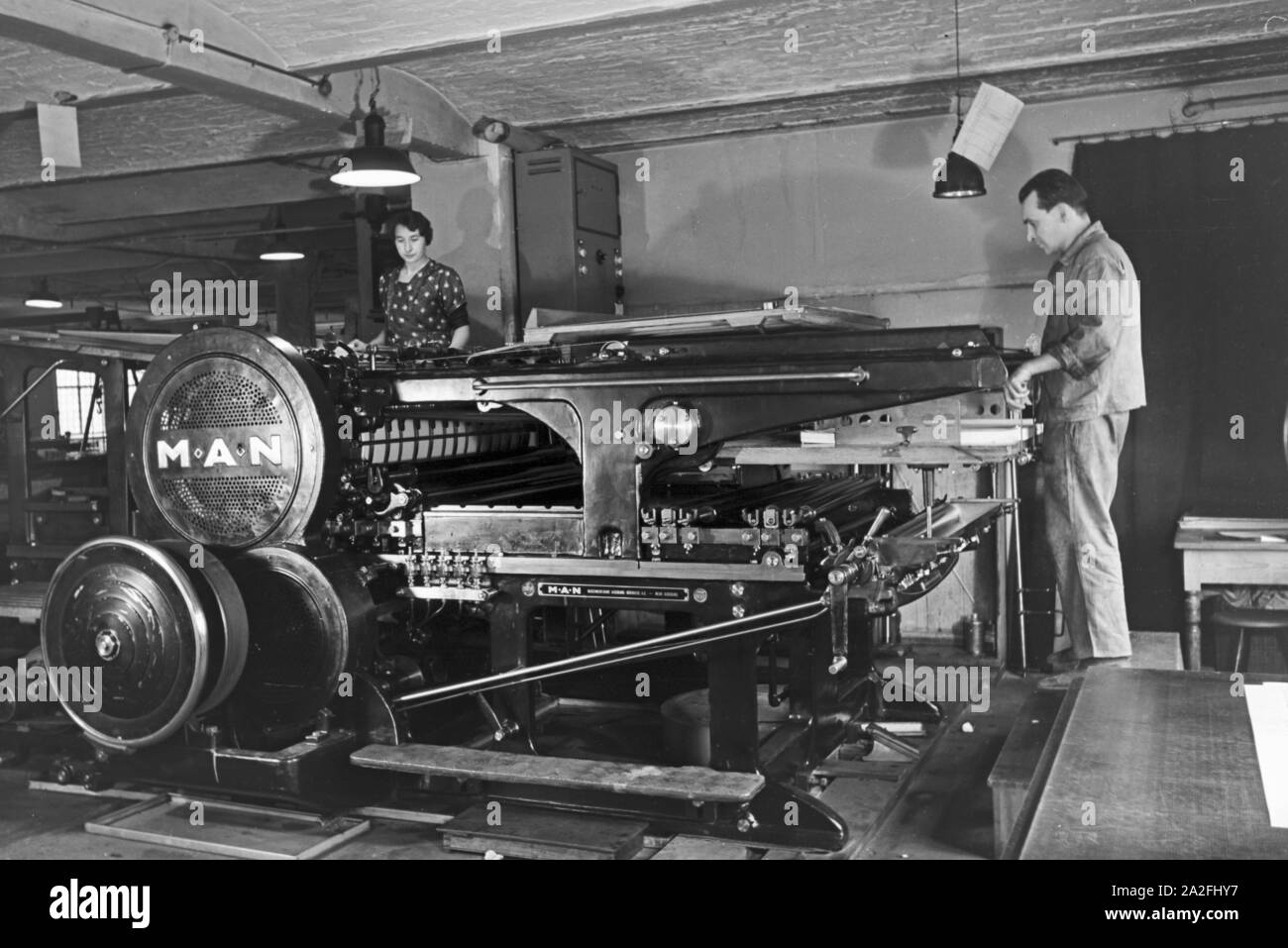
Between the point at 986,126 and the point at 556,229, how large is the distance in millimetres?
2476

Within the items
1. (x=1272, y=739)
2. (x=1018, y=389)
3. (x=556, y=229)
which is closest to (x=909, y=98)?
(x=556, y=229)

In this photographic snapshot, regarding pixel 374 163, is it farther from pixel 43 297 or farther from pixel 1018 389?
pixel 43 297

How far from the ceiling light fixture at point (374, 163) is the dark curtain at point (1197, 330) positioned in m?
3.40

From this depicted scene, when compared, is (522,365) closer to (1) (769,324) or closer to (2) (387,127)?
(1) (769,324)

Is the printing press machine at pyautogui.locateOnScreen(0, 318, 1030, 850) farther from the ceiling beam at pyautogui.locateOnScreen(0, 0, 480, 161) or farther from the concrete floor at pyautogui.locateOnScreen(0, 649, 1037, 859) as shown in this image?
the ceiling beam at pyautogui.locateOnScreen(0, 0, 480, 161)

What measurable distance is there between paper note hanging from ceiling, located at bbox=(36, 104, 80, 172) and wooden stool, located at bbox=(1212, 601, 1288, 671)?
5670 mm

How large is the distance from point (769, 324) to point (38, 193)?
713 cm

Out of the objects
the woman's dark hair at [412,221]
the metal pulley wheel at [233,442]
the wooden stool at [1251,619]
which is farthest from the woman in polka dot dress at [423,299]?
the wooden stool at [1251,619]

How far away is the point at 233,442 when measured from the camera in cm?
363

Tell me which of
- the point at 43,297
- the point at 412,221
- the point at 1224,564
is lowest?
the point at 1224,564

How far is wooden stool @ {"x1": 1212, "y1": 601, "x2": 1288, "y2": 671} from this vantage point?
5227mm

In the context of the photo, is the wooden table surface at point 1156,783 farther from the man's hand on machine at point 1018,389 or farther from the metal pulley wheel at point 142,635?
the metal pulley wheel at point 142,635

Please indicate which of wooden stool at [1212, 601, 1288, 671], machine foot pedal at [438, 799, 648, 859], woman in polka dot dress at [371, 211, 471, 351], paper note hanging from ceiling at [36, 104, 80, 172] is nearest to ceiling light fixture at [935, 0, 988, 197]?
wooden stool at [1212, 601, 1288, 671]
